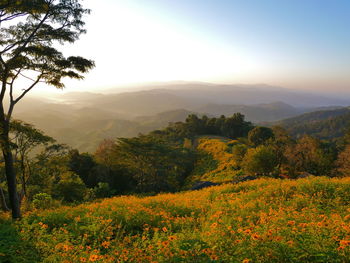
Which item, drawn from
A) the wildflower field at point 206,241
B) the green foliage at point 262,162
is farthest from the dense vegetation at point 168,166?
the wildflower field at point 206,241

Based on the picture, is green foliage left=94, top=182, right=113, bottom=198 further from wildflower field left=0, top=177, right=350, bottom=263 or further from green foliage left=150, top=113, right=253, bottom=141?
green foliage left=150, top=113, right=253, bottom=141

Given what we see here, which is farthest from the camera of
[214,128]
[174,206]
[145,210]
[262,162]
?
[214,128]

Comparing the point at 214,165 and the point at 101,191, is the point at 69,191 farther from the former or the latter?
the point at 214,165

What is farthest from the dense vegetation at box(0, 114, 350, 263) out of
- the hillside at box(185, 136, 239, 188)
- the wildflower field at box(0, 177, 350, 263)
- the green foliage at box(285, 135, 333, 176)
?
the hillside at box(185, 136, 239, 188)

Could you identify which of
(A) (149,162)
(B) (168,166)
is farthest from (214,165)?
(A) (149,162)

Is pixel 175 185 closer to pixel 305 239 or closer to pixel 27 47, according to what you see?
pixel 27 47

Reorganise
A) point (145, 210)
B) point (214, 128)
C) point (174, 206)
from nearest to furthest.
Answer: point (145, 210)
point (174, 206)
point (214, 128)

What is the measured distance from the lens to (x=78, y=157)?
Result: 34.1 metres

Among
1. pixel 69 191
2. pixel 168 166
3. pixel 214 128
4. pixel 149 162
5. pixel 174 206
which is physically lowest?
pixel 168 166

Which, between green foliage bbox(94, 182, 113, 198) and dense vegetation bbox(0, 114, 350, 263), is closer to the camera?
dense vegetation bbox(0, 114, 350, 263)

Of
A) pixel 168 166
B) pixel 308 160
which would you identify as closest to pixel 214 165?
pixel 168 166

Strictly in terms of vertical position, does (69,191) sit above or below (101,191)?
above

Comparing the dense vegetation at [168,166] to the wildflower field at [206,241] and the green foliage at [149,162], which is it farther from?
the wildflower field at [206,241]

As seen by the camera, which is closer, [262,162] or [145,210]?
[145,210]
